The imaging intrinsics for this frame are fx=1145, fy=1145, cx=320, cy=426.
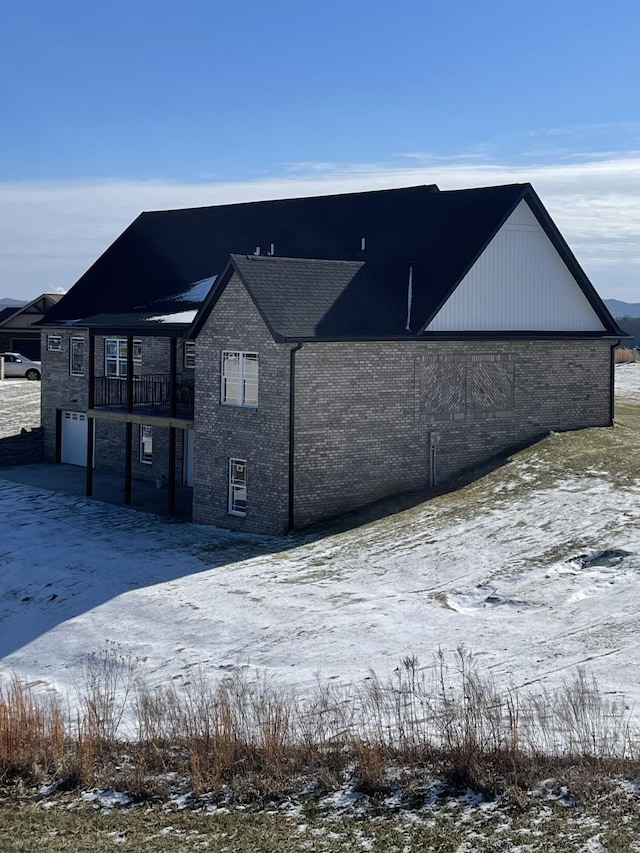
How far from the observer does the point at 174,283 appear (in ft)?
126

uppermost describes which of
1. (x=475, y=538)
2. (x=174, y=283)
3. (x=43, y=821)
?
(x=174, y=283)

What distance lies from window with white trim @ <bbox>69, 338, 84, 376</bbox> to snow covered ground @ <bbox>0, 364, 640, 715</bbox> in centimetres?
1071

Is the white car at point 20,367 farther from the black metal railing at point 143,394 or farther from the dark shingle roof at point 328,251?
the black metal railing at point 143,394

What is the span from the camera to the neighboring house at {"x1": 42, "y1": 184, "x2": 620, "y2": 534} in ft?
90.8

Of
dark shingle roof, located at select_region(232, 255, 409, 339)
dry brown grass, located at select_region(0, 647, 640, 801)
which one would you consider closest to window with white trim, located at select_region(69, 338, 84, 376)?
dark shingle roof, located at select_region(232, 255, 409, 339)

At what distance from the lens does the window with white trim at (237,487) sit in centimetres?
2859

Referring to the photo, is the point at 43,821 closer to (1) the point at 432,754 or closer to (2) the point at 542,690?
(1) the point at 432,754

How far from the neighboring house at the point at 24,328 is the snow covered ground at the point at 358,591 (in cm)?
3812

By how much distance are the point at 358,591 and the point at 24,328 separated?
47.0 meters

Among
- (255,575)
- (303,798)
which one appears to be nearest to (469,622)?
(255,575)

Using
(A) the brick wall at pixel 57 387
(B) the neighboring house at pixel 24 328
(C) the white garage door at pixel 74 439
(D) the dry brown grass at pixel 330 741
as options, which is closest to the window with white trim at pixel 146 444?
(A) the brick wall at pixel 57 387

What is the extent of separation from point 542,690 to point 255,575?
8.94 m

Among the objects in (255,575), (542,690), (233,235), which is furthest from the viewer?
(233,235)

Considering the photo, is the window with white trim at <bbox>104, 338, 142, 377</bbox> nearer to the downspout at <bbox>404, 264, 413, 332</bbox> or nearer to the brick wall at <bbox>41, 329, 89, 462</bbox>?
the brick wall at <bbox>41, 329, 89, 462</bbox>
